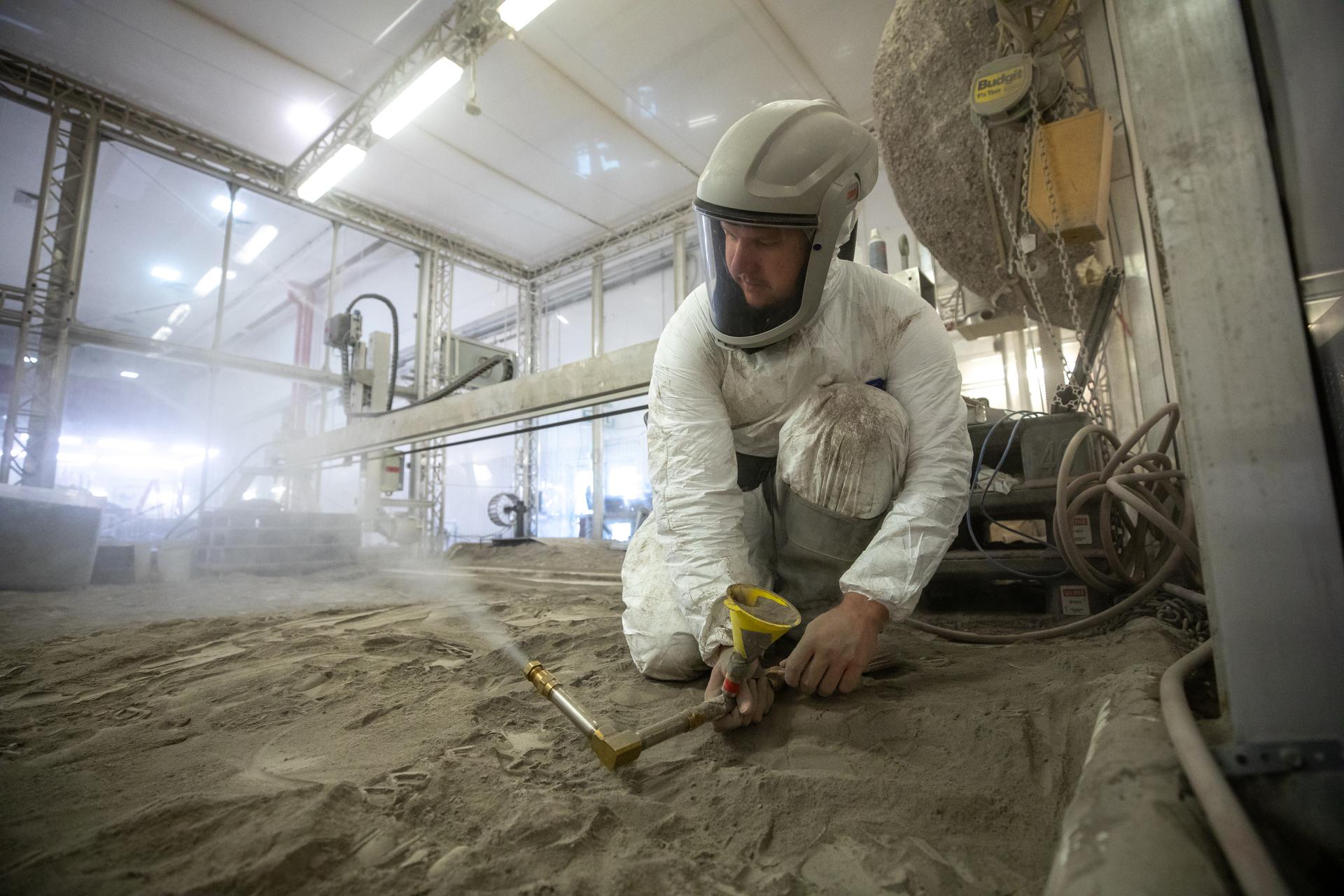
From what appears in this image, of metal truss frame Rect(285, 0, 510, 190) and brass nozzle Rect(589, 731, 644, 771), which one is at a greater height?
metal truss frame Rect(285, 0, 510, 190)

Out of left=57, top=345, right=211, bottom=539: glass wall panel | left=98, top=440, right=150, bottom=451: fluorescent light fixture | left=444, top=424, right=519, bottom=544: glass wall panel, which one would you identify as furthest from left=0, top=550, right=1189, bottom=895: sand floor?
left=98, top=440, right=150, bottom=451: fluorescent light fixture

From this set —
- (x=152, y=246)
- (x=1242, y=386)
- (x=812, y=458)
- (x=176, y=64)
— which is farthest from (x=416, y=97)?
(x=1242, y=386)

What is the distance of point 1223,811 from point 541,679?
0.96m

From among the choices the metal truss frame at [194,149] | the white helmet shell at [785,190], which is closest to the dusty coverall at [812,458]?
the white helmet shell at [785,190]

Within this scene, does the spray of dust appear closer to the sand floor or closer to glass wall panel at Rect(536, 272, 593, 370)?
the sand floor

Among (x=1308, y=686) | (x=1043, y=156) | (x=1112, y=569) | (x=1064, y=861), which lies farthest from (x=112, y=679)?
(x=1043, y=156)

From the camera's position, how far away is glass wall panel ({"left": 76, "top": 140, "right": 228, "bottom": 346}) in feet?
24.0

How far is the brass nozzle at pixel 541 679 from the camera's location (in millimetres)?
1100

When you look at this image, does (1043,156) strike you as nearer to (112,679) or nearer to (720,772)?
(720,772)

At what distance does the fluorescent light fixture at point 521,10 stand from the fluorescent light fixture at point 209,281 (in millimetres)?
7481

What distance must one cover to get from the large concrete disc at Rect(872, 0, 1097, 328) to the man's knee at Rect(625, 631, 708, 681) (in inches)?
92.1

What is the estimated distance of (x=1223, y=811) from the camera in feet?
1.59

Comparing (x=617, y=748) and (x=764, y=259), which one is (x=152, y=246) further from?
(x=617, y=748)

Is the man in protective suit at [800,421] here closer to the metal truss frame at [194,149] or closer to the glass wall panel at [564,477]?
the metal truss frame at [194,149]
